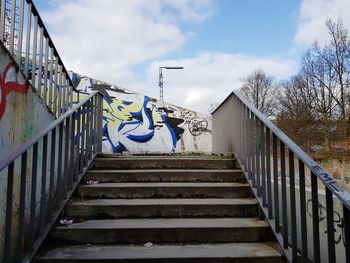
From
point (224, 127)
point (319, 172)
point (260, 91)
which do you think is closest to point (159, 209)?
point (319, 172)

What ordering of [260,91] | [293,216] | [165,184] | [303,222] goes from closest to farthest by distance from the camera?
[303,222], [293,216], [165,184], [260,91]

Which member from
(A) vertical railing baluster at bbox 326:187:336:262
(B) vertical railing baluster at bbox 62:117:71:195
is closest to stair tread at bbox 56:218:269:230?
(B) vertical railing baluster at bbox 62:117:71:195

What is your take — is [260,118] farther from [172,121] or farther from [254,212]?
[172,121]

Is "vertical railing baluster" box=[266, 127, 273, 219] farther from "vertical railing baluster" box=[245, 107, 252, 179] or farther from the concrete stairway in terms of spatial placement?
"vertical railing baluster" box=[245, 107, 252, 179]

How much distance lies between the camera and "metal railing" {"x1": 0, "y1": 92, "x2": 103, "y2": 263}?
8.23 feet

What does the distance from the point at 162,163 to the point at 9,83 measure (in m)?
2.16

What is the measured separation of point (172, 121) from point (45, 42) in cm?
802

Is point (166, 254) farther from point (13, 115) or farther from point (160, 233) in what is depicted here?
point (13, 115)

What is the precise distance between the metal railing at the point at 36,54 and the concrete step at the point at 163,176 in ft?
3.45

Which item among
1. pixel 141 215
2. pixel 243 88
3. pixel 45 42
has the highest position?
pixel 243 88

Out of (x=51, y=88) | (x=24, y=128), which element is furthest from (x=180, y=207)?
(x=51, y=88)

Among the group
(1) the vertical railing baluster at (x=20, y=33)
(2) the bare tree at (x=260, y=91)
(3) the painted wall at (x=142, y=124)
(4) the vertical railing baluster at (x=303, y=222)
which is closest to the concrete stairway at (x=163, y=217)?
(4) the vertical railing baluster at (x=303, y=222)

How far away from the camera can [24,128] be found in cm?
341

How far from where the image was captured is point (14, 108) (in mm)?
3205
